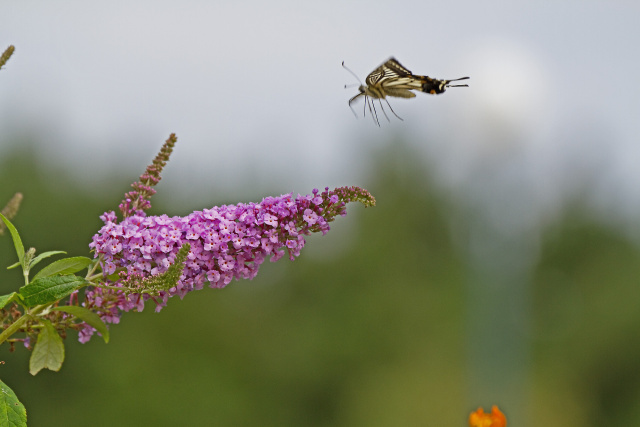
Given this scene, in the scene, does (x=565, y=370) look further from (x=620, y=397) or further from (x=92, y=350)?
(x=92, y=350)

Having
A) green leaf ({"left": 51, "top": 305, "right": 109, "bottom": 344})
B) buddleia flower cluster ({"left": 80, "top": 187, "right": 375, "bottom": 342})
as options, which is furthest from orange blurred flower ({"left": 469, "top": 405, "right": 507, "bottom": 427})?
green leaf ({"left": 51, "top": 305, "right": 109, "bottom": 344})

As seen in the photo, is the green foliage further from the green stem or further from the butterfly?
the butterfly

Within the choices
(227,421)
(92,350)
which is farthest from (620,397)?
(92,350)

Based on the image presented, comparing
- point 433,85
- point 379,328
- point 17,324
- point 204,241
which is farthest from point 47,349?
point 379,328

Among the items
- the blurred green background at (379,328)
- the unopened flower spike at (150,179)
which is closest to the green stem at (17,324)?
the unopened flower spike at (150,179)

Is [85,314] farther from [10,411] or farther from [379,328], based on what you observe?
[379,328]
